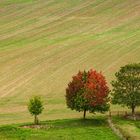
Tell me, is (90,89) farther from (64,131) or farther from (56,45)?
(56,45)

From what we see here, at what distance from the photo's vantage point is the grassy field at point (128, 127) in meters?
67.8

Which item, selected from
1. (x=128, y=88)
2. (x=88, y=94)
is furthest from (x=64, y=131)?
(x=128, y=88)

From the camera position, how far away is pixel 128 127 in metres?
73.2

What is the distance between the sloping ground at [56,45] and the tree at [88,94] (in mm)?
6172

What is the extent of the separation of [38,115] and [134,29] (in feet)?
222

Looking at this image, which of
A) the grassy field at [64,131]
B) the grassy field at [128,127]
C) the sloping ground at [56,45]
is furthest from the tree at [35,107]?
the grassy field at [128,127]

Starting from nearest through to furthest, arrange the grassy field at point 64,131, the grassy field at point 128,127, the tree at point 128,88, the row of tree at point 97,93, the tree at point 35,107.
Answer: the grassy field at point 64,131 → the grassy field at point 128,127 → the row of tree at point 97,93 → the tree at point 35,107 → the tree at point 128,88

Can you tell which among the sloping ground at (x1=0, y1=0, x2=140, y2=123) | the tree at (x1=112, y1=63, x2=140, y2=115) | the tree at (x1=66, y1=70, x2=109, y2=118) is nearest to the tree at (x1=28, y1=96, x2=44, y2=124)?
the sloping ground at (x1=0, y1=0, x2=140, y2=123)

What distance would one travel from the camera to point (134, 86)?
272 ft

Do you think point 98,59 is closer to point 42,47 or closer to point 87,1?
point 42,47

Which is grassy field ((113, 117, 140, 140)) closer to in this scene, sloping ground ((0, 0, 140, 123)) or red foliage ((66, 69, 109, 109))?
red foliage ((66, 69, 109, 109))

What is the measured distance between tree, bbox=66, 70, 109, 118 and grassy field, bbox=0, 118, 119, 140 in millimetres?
2368

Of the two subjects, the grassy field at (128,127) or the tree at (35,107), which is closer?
the grassy field at (128,127)

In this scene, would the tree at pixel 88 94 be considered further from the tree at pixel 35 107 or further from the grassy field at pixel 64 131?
the tree at pixel 35 107
